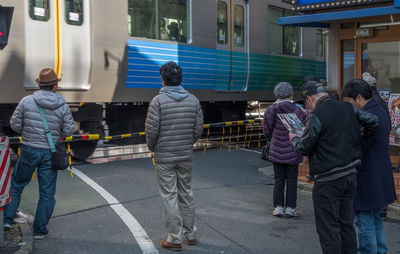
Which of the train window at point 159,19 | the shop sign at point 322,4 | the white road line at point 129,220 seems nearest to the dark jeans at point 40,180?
the white road line at point 129,220

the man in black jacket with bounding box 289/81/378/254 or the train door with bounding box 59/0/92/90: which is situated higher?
the train door with bounding box 59/0/92/90

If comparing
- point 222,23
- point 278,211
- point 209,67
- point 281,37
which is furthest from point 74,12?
point 281,37

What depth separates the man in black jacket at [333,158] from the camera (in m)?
3.93

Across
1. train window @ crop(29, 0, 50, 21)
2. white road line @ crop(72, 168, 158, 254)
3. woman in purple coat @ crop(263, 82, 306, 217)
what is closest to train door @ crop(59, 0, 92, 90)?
train window @ crop(29, 0, 50, 21)

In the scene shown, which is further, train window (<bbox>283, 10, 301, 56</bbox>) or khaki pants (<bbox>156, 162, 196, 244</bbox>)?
train window (<bbox>283, 10, 301, 56</bbox>)

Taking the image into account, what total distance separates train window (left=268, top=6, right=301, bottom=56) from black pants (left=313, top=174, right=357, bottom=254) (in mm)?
9508

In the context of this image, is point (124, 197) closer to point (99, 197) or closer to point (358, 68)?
point (99, 197)

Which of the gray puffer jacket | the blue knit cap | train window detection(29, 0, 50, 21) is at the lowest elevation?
the gray puffer jacket

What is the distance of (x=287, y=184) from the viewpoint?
626 centimetres

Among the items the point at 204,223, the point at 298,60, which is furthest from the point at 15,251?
the point at 298,60

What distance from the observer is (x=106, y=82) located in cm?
916

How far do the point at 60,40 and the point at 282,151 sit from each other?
4254 mm

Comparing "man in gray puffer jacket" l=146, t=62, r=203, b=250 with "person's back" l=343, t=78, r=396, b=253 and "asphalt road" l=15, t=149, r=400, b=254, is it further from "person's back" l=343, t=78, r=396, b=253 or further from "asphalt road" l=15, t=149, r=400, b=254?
"person's back" l=343, t=78, r=396, b=253

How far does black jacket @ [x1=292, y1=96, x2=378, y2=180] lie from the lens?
393cm
